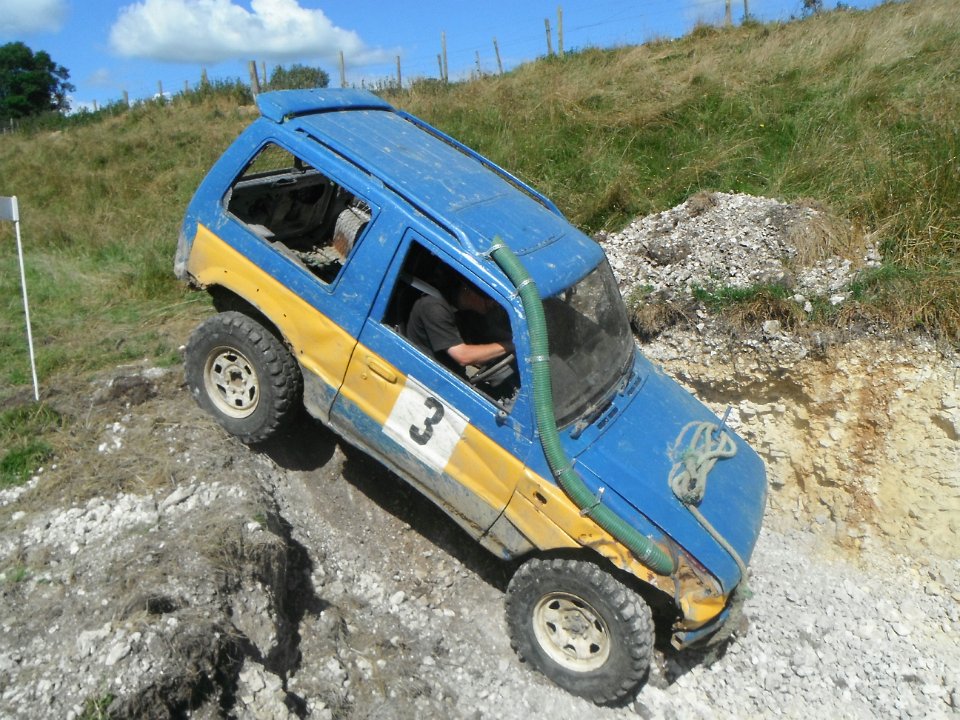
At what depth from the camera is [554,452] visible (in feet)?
11.2

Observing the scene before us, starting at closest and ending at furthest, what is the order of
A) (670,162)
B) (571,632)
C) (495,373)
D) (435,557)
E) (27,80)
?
(495,373), (571,632), (435,557), (670,162), (27,80)

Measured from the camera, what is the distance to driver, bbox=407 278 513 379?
3.71 m

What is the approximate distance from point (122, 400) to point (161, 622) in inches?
86.1

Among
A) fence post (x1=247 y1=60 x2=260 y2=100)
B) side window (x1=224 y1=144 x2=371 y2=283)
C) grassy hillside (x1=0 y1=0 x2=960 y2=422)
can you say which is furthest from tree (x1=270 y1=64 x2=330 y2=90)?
side window (x1=224 y1=144 x2=371 y2=283)

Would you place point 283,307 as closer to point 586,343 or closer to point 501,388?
point 501,388

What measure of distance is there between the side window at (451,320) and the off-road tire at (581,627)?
0.99 meters

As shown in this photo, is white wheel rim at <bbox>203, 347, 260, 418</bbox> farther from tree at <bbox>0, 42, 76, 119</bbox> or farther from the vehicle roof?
tree at <bbox>0, 42, 76, 119</bbox>

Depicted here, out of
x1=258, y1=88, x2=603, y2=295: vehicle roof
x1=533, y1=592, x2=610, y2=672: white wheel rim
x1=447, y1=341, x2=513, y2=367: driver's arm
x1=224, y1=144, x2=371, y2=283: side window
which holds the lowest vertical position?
x1=533, y1=592, x2=610, y2=672: white wheel rim

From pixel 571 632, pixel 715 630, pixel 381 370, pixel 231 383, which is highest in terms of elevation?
pixel 381 370

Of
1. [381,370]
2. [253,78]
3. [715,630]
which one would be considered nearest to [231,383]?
[381,370]

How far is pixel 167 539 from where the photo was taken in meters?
3.60

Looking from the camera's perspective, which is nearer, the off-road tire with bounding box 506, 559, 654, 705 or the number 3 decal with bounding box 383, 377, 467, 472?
the off-road tire with bounding box 506, 559, 654, 705

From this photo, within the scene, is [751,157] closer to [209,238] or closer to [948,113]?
[948,113]

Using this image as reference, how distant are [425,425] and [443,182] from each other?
1.43 metres
